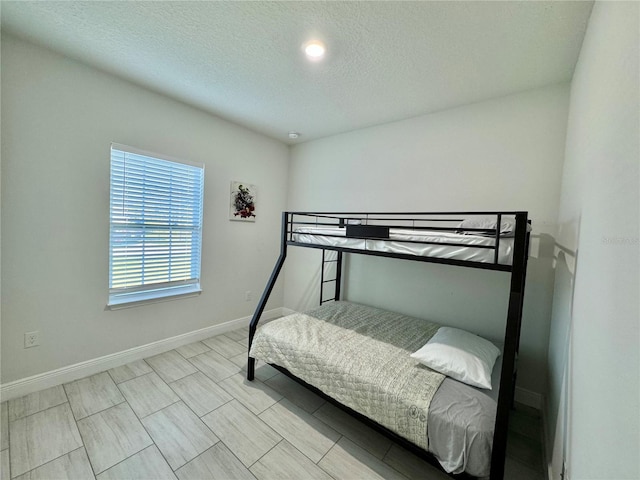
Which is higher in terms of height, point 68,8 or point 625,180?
point 68,8

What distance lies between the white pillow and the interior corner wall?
242 cm

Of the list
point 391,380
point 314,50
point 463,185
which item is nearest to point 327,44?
point 314,50

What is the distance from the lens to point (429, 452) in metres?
1.26

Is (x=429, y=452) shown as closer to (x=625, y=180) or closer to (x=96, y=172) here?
(x=625, y=180)

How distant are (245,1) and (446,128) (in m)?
1.93

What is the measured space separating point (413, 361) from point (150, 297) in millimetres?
2405

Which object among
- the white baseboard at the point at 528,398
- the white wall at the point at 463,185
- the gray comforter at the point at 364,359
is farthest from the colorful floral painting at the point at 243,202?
the white baseboard at the point at 528,398

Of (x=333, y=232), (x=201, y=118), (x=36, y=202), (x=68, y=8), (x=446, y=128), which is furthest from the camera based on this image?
(x=201, y=118)

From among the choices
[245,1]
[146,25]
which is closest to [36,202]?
[146,25]

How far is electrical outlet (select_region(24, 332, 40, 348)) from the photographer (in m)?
1.83

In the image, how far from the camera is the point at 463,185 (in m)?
2.30

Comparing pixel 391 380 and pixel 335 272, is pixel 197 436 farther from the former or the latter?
pixel 335 272

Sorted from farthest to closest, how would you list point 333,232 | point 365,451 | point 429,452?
point 333,232 → point 365,451 → point 429,452

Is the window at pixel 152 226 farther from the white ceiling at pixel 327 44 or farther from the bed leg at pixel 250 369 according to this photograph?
the bed leg at pixel 250 369
